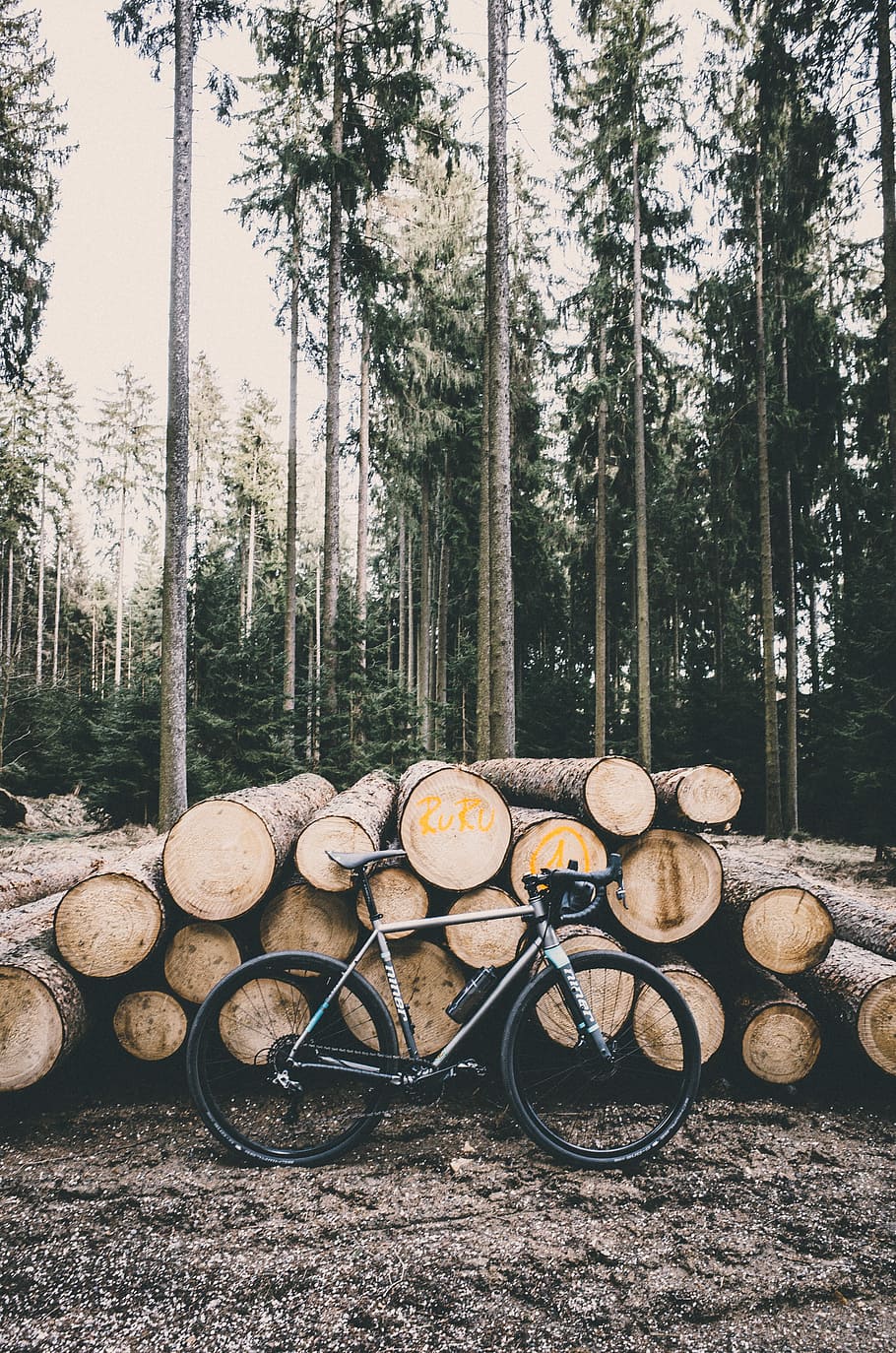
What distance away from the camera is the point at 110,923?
139 inches

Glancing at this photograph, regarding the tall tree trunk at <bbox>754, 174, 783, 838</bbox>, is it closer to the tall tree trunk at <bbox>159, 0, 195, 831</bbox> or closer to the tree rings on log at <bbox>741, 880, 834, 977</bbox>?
the tall tree trunk at <bbox>159, 0, 195, 831</bbox>

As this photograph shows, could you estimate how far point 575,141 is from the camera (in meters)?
17.2

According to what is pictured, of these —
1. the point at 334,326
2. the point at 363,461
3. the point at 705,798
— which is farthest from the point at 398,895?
the point at 363,461

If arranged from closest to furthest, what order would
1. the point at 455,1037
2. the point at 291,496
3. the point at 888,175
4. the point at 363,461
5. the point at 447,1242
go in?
the point at 447,1242 → the point at 455,1037 → the point at 888,175 → the point at 291,496 → the point at 363,461

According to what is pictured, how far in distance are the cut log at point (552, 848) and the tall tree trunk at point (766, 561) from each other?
1176cm

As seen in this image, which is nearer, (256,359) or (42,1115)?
(42,1115)

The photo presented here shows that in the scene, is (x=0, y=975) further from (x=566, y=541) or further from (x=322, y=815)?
(x=566, y=541)

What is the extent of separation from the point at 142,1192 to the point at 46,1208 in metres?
0.33

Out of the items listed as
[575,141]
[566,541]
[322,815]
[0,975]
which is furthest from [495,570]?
[566,541]

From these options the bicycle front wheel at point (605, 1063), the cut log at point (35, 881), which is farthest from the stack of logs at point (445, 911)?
the cut log at point (35, 881)

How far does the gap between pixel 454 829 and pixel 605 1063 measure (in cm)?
124

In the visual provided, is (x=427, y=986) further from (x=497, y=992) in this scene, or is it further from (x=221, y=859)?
(x=221, y=859)

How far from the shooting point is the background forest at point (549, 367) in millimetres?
10750

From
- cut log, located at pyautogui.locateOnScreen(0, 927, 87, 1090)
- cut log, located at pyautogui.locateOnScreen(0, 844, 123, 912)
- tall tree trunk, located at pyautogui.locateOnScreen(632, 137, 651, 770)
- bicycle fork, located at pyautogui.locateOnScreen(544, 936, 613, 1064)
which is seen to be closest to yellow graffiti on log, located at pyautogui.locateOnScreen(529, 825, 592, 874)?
bicycle fork, located at pyautogui.locateOnScreen(544, 936, 613, 1064)
